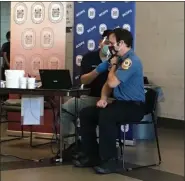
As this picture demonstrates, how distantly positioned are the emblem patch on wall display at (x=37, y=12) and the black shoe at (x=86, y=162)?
6.55ft

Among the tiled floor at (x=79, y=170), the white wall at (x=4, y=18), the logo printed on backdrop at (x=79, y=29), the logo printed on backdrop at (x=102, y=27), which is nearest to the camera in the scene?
the tiled floor at (x=79, y=170)

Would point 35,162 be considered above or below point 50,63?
below

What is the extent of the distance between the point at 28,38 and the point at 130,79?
2003 millimetres

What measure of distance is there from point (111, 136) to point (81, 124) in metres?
0.40

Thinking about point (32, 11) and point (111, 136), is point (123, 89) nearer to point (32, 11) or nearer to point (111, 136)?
point (111, 136)

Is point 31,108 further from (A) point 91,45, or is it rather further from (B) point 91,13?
(B) point 91,13

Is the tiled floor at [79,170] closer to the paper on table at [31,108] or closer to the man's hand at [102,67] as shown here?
the paper on table at [31,108]

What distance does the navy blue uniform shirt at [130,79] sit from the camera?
3.54 metres

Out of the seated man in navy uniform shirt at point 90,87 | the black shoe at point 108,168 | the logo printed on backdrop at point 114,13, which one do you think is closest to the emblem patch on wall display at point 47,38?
the logo printed on backdrop at point 114,13

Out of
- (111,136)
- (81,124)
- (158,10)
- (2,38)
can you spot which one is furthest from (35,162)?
(2,38)

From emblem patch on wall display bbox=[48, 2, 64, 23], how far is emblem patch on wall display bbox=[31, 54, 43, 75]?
48 centimetres

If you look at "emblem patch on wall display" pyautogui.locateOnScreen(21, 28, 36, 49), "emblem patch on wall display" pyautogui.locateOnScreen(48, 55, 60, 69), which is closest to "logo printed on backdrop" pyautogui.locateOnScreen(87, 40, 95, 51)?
"emblem patch on wall display" pyautogui.locateOnScreen(48, 55, 60, 69)

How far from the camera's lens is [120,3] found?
15.2 ft

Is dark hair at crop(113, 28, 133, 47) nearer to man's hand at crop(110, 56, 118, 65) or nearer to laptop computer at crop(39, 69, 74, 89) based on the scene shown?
man's hand at crop(110, 56, 118, 65)
